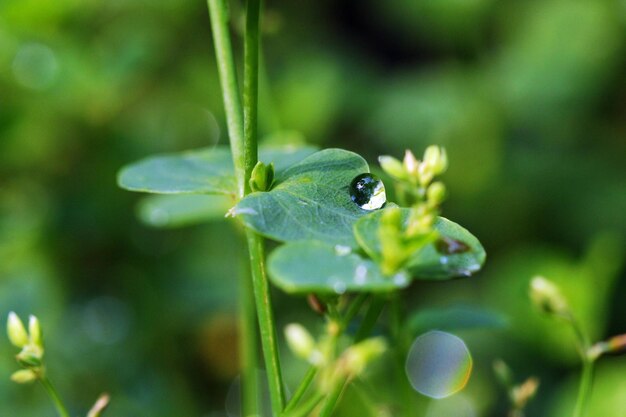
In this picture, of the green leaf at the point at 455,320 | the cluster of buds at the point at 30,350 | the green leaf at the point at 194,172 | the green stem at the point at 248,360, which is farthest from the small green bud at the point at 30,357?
the green leaf at the point at 455,320

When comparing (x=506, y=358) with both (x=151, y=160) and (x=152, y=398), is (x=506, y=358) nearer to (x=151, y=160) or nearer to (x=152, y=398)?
(x=152, y=398)

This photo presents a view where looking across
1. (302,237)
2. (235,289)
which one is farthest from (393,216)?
(235,289)

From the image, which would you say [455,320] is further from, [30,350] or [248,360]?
[30,350]

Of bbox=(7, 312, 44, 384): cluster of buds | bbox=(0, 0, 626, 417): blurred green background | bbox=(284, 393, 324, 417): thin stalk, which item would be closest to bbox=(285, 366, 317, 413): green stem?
bbox=(284, 393, 324, 417): thin stalk

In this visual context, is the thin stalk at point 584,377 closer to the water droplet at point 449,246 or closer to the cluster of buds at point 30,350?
the water droplet at point 449,246

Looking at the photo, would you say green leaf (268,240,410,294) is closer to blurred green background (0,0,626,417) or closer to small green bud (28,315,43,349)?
small green bud (28,315,43,349)
